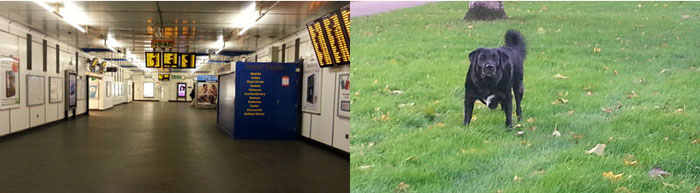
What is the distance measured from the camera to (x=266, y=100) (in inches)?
343

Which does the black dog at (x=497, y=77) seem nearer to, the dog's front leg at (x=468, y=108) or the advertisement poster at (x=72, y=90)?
the dog's front leg at (x=468, y=108)

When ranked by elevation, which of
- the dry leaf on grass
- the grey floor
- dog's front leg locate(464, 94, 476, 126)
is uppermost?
dog's front leg locate(464, 94, 476, 126)

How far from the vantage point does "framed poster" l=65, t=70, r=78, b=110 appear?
1280cm

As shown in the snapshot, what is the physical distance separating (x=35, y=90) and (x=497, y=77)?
10300 mm

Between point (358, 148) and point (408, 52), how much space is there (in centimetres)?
74

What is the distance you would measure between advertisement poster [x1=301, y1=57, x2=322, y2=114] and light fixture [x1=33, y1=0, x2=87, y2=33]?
3.70 metres

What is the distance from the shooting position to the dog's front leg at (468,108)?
130 inches

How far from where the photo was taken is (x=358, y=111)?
3279 millimetres

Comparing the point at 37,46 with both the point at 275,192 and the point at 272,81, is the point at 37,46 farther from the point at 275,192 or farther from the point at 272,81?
the point at 275,192

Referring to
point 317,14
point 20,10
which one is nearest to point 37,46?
point 20,10

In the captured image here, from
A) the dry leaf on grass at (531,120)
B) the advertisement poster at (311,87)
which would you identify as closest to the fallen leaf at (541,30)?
the dry leaf on grass at (531,120)

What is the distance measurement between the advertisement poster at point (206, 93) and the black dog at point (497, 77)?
2067cm

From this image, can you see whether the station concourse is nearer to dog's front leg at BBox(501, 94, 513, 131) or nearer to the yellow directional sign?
the yellow directional sign

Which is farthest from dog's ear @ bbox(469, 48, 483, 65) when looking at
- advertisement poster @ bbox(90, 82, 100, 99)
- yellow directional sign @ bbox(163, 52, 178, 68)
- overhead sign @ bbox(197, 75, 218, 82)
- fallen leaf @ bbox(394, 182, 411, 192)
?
overhead sign @ bbox(197, 75, 218, 82)
